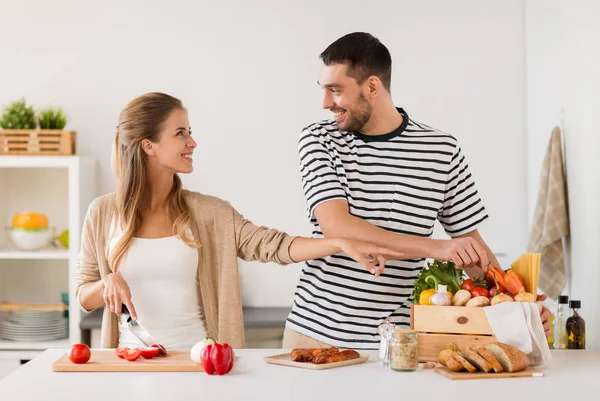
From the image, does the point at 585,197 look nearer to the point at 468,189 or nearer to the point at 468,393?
the point at 468,189

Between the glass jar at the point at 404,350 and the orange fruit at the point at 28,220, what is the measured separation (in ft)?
7.75

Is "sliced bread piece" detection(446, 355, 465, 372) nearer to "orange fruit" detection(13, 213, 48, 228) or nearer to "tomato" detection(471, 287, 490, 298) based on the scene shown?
"tomato" detection(471, 287, 490, 298)

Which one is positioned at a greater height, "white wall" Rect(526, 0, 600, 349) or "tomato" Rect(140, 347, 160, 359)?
"white wall" Rect(526, 0, 600, 349)

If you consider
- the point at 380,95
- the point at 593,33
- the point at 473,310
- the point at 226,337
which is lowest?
the point at 226,337

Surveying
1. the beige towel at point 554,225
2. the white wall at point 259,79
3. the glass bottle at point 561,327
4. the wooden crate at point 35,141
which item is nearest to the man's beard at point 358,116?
the glass bottle at point 561,327

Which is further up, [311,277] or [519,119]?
[519,119]

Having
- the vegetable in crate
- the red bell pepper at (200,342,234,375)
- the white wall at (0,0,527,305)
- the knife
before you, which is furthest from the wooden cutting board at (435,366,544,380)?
the vegetable in crate

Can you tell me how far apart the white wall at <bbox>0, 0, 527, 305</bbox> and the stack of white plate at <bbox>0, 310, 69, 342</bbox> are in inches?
29.1

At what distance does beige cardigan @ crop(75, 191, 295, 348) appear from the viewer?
2.56 metres

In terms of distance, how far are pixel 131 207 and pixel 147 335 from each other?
40 centimetres

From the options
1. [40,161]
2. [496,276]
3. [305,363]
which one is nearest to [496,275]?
[496,276]

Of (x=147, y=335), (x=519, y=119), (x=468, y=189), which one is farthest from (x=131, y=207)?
(x=519, y=119)

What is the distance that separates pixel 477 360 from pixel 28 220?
8.31 feet

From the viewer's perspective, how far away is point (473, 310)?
1975mm
